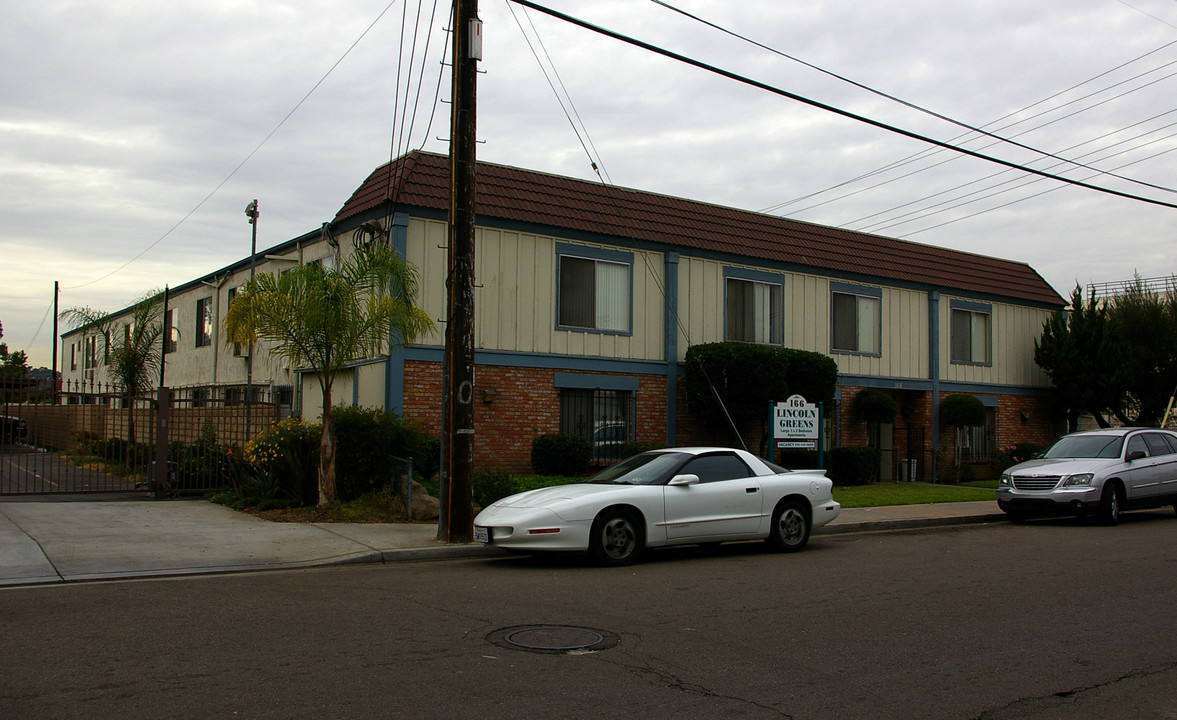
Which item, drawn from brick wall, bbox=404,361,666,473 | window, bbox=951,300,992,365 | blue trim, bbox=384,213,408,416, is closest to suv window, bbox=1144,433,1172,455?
window, bbox=951,300,992,365

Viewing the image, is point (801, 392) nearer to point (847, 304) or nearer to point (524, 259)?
point (847, 304)

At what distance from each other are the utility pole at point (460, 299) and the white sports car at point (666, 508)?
110 centimetres

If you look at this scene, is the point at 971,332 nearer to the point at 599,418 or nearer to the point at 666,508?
the point at 599,418

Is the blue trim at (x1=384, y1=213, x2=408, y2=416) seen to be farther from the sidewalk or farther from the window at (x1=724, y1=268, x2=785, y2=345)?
the window at (x1=724, y1=268, x2=785, y2=345)

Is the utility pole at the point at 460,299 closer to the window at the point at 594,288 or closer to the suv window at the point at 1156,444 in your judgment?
the window at the point at 594,288

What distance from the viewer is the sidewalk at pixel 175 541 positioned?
10016 mm

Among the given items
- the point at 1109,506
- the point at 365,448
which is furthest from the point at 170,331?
the point at 1109,506

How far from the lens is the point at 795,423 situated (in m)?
19.3

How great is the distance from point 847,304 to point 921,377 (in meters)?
3.26

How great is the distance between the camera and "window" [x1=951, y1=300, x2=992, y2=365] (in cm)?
2673

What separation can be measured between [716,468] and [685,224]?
1056 centimetres

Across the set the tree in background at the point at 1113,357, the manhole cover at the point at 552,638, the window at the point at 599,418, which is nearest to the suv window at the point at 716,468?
the manhole cover at the point at 552,638

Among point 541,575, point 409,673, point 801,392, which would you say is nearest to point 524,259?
point 801,392

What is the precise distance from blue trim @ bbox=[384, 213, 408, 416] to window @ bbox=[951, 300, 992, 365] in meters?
16.4
